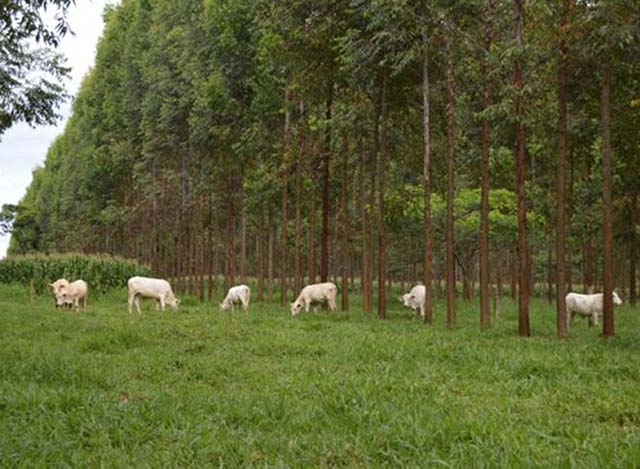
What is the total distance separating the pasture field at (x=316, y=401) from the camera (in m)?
6.18

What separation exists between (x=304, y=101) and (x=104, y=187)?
36.8 metres

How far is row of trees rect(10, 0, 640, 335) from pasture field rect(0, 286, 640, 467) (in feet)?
19.5

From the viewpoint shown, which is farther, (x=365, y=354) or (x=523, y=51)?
(x=523, y=51)

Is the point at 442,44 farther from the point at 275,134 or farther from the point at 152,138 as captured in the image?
the point at 152,138

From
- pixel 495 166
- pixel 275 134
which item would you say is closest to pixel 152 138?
pixel 275 134

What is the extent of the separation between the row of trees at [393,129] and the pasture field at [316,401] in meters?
5.95

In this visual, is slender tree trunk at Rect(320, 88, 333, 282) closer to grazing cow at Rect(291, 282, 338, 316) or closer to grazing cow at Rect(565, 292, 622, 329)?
grazing cow at Rect(291, 282, 338, 316)

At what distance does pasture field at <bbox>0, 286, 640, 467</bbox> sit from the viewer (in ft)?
20.3

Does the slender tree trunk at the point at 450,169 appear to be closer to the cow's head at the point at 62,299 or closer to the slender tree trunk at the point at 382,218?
the slender tree trunk at the point at 382,218

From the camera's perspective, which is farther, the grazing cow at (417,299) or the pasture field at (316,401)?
the grazing cow at (417,299)

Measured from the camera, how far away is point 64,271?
35.6 m

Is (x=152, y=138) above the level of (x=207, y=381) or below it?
above

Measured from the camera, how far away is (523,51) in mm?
14984

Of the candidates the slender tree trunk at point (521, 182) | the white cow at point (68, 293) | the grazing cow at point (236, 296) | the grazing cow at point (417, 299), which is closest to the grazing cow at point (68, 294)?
the white cow at point (68, 293)
